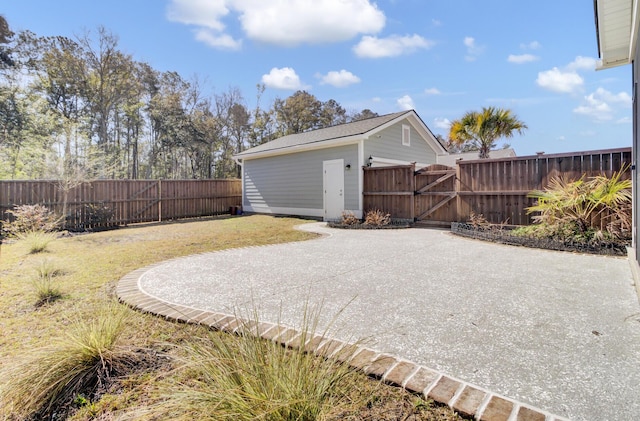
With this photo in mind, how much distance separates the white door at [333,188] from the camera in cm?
1211

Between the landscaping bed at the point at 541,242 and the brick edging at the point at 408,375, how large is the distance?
5.49 m

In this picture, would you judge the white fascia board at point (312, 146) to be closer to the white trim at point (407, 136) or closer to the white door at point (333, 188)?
the white door at point (333, 188)

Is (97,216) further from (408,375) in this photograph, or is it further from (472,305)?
(408,375)

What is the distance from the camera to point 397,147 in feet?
43.5

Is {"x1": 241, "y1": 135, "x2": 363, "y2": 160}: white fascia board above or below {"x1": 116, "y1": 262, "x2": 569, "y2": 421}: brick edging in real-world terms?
above

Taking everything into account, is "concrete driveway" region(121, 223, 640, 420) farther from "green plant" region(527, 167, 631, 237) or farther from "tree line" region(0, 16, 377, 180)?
"tree line" region(0, 16, 377, 180)

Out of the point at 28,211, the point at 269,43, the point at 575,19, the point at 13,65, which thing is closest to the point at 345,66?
the point at 269,43

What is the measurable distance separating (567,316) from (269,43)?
63.0 feet

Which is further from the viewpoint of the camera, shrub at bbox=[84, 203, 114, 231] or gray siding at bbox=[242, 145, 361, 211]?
gray siding at bbox=[242, 145, 361, 211]

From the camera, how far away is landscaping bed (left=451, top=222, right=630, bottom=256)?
565 cm

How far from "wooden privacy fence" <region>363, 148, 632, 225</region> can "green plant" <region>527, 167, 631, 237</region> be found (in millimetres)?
438

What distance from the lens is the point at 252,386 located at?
1.50 metres

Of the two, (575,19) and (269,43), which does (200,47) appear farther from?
(575,19)

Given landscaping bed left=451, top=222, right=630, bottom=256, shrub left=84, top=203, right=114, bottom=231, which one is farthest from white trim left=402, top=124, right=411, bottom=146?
shrub left=84, top=203, right=114, bottom=231
